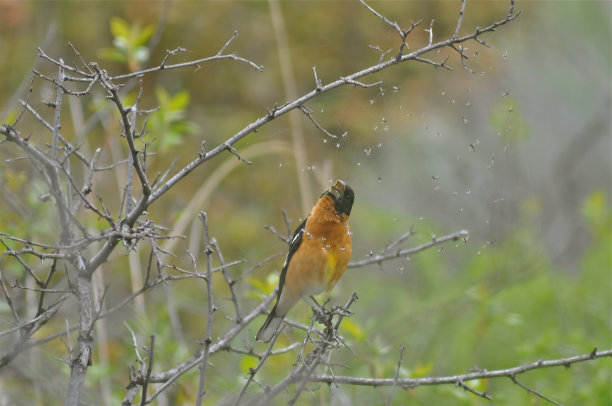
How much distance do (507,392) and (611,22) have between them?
410 centimetres

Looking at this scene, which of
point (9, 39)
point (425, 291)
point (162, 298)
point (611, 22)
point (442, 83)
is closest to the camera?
point (442, 83)

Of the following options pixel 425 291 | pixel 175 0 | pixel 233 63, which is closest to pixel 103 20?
pixel 175 0

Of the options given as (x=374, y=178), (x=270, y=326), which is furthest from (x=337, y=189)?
(x=374, y=178)

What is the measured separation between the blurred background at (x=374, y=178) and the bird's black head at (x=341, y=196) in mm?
53

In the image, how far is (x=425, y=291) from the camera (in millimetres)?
4793

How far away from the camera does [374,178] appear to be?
12.6 ft

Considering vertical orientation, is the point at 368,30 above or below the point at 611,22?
below

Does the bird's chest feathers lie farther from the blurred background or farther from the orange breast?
the blurred background

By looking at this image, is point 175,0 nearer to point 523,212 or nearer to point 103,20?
point 103,20

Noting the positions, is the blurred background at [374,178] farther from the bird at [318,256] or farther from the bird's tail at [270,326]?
the bird's tail at [270,326]

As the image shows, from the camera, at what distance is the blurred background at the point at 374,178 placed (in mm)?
3012

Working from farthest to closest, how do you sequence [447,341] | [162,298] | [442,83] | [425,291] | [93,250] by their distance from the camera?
1. [425,291]
2. [447,341]
3. [162,298]
4. [93,250]
5. [442,83]

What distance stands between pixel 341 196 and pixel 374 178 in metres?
1.47

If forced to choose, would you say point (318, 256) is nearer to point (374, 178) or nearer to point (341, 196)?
point (341, 196)
